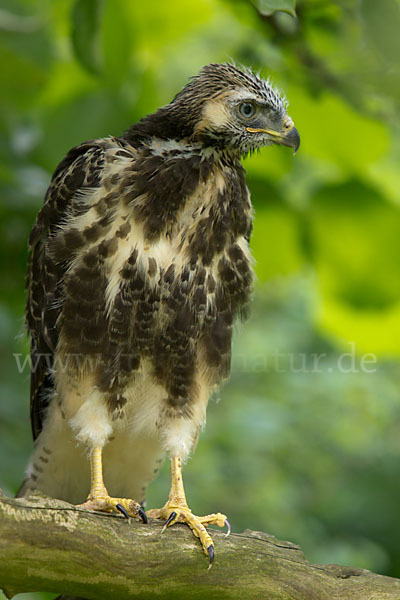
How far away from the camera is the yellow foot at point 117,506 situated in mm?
3233

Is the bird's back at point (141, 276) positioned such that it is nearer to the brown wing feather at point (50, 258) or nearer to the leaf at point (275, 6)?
the brown wing feather at point (50, 258)

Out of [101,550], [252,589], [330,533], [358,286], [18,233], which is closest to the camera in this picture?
[101,550]

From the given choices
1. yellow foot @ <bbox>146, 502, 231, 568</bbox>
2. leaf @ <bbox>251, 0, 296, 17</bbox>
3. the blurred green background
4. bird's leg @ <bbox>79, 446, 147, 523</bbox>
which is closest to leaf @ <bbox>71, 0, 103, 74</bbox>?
the blurred green background

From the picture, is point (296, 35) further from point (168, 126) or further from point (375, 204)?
point (375, 204)

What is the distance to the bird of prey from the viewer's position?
11.4ft

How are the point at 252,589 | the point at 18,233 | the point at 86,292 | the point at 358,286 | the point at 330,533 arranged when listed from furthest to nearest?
the point at 330,533
the point at 18,233
the point at 358,286
the point at 86,292
the point at 252,589

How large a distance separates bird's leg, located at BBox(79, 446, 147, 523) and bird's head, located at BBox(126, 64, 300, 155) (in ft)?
4.98

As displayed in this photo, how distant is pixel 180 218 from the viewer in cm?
351

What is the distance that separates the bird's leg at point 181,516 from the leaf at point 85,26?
6.32 feet

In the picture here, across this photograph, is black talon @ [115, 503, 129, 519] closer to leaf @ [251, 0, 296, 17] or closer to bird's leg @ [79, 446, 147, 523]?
bird's leg @ [79, 446, 147, 523]

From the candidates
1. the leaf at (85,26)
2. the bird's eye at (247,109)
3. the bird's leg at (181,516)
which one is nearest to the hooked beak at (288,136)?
the bird's eye at (247,109)

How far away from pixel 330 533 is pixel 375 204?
164 inches

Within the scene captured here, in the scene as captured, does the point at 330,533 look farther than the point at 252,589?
Yes

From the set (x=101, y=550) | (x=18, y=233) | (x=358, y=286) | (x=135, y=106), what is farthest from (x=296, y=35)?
(x=101, y=550)
